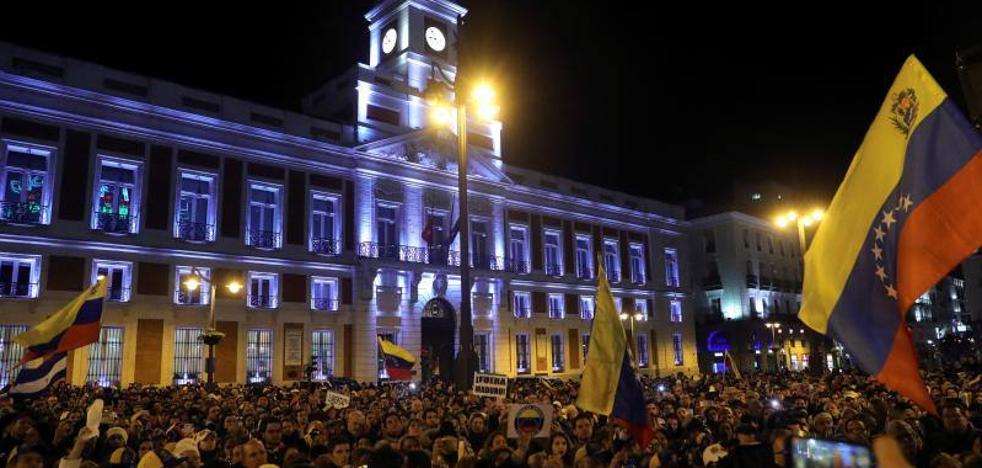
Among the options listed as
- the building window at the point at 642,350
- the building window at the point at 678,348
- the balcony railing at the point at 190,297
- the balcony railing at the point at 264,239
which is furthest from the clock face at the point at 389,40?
the building window at the point at 678,348

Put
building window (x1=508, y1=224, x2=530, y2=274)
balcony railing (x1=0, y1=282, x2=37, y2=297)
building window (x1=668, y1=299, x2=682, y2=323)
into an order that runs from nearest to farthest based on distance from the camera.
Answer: balcony railing (x1=0, y1=282, x2=37, y2=297) < building window (x1=508, y1=224, x2=530, y2=274) < building window (x1=668, y1=299, x2=682, y2=323)

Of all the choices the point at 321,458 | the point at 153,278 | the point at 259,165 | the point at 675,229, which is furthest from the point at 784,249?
the point at 321,458

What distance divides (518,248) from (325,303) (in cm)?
1386

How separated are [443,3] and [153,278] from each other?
2206cm

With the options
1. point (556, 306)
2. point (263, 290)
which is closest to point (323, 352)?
point (263, 290)

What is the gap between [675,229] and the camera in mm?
55094

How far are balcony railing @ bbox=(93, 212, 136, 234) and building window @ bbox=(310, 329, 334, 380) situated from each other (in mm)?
8828

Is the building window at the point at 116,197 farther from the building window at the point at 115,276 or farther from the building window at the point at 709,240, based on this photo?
the building window at the point at 709,240

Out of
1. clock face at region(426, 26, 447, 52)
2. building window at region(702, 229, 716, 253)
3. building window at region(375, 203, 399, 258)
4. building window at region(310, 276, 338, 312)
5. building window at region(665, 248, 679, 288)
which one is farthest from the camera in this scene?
building window at region(702, 229, 716, 253)

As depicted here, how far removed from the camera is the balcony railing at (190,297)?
2977 cm

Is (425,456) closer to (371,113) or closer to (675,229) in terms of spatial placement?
(371,113)

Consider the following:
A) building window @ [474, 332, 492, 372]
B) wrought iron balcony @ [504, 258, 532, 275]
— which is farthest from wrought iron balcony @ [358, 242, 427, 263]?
wrought iron balcony @ [504, 258, 532, 275]

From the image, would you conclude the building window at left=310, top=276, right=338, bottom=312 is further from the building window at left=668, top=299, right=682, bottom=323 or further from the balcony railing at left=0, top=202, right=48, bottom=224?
the building window at left=668, top=299, right=682, bottom=323

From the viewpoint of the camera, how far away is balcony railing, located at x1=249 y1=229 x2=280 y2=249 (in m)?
32.2
